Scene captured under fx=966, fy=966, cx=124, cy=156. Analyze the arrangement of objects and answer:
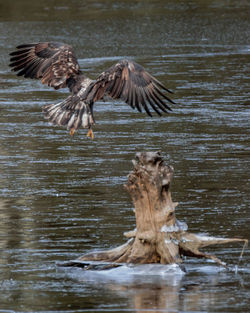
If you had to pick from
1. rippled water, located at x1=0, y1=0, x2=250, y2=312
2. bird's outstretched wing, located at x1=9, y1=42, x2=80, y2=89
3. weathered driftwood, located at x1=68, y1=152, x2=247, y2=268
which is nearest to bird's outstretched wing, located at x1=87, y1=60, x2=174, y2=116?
rippled water, located at x1=0, y1=0, x2=250, y2=312

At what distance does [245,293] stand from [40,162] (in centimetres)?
575

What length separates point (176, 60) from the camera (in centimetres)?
2125

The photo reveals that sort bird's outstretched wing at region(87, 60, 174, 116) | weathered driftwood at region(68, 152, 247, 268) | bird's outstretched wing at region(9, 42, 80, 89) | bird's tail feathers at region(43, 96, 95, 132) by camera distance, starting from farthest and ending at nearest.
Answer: bird's outstretched wing at region(9, 42, 80, 89) < bird's tail feathers at region(43, 96, 95, 132) < bird's outstretched wing at region(87, 60, 174, 116) < weathered driftwood at region(68, 152, 247, 268)

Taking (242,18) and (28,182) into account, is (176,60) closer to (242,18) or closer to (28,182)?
(242,18)

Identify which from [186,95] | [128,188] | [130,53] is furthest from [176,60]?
[128,188]

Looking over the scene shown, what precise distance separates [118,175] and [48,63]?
1.63 meters

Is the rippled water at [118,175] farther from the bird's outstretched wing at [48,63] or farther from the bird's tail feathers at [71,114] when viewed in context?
the bird's outstretched wing at [48,63]

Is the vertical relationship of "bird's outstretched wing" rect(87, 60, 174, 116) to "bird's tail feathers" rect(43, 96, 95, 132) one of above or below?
above

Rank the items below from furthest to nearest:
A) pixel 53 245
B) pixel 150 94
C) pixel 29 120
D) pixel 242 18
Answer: pixel 242 18
pixel 29 120
pixel 150 94
pixel 53 245

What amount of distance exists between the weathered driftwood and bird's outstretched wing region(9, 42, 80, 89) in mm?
4252

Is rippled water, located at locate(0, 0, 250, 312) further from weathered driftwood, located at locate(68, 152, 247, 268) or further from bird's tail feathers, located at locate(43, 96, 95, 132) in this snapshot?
bird's tail feathers, located at locate(43, 96, 95, 132)

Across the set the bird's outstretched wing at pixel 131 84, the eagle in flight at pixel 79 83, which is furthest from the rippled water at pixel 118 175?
the bird's outstretched wing at pixel 131 84

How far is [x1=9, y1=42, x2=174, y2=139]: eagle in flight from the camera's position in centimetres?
1018

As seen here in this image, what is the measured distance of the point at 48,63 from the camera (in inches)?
460
